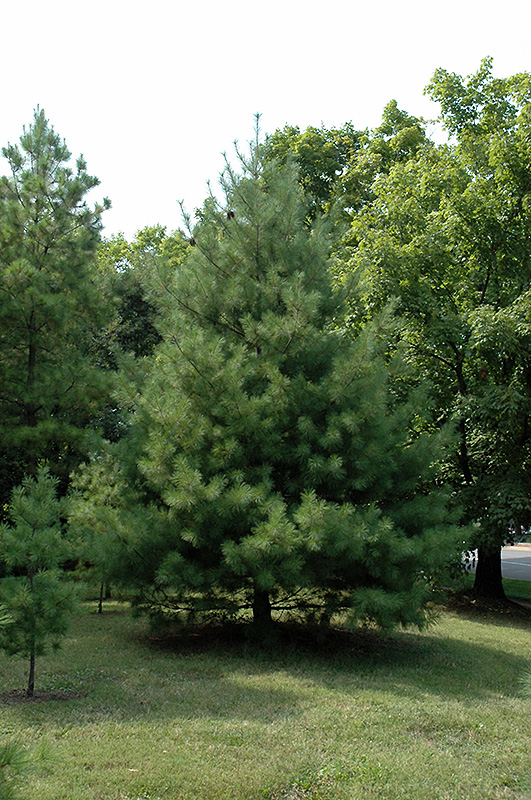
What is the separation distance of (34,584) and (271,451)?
340 cm

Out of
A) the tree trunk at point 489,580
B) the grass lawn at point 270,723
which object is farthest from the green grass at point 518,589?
the grass lawn at point 270,723

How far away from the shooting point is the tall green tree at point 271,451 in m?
8.12

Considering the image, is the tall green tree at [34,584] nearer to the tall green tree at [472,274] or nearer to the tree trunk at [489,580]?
the tall green tree at [472,274]

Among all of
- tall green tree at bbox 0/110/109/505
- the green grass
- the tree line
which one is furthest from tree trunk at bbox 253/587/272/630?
the green grass

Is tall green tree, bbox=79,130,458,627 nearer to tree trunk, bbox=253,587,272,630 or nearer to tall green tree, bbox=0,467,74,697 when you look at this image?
tree trunk, bbox=253,587,272,630

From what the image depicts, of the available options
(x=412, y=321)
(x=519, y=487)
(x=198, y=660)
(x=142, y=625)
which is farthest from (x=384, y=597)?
(x=412, y=321)

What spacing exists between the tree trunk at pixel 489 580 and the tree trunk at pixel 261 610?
8.29 meters

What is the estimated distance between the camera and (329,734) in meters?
5.54

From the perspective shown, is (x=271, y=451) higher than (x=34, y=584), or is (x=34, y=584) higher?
(x=271, y=451)

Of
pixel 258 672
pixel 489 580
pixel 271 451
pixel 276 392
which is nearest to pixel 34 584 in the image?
pixel 258 672

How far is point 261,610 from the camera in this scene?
9367 mm

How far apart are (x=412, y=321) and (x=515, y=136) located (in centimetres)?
425

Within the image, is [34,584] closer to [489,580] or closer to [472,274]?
[472,274]

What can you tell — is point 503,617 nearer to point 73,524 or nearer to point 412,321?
point 412,321
